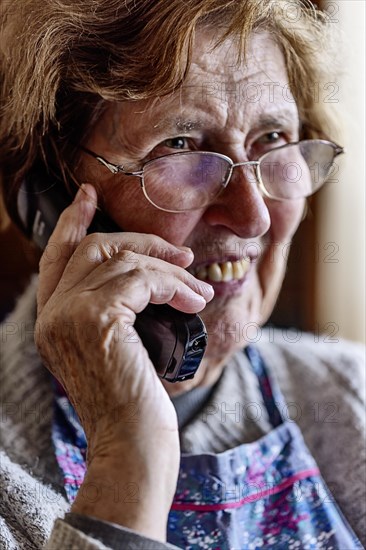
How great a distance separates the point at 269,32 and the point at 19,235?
580 mm

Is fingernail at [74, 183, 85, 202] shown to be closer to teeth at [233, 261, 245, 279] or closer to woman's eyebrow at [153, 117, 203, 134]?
woman's eyebrow at [153, 117, 203, 134]

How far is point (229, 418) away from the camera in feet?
4.57

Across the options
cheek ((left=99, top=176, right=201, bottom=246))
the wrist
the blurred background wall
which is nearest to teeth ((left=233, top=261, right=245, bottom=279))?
→ cheek ((left=99, top=176, right=201, bottom=246))

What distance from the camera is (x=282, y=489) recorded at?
131 centimetres

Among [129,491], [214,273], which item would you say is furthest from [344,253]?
[129,491]

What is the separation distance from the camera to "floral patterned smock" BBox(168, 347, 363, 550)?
1.22 meters

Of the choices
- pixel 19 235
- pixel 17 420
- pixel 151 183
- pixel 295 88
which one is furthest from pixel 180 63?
pixel 17 420

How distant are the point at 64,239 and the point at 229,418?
47cm

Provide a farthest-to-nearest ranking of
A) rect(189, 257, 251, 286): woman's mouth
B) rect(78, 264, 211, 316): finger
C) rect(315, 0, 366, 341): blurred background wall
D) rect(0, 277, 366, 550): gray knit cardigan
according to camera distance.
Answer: rect(315, 0, 366, 341): blurred background wall < rect(189, 257, 251, 286): woman's mouth < rect(0, 277, 366, 550): gray knit cardigan < rect(78, 264, 211, 316): finger

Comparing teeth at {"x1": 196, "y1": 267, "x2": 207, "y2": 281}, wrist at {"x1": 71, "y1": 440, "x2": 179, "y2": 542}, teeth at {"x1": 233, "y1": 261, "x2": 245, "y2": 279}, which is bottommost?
wrist at {"x1": 71, "y1": 440, "x2": 179, "y2": 542}

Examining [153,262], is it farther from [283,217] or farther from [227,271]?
[283,217]

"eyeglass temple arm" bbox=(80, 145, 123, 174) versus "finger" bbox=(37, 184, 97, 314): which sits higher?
"eyeglass temple arm" bbox=(80, 145, 123, 174)

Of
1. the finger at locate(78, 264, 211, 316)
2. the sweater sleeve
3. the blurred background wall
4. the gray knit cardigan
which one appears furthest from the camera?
the blurred background wall

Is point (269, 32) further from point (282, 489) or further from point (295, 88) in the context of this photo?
point (282, 489)
